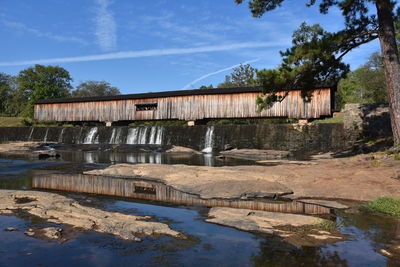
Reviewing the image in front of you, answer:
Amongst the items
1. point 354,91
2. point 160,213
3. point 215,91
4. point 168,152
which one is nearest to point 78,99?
point 215,91

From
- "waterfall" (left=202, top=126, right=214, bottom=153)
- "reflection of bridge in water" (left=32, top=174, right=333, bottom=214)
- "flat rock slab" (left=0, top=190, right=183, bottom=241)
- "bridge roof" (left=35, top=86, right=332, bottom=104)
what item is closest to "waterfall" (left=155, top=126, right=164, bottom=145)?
"waterfall" (left=202, top=126, right=214, bottom=153)

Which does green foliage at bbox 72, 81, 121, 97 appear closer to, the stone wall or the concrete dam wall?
the concrete dam wall

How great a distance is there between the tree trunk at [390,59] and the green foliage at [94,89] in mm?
84354

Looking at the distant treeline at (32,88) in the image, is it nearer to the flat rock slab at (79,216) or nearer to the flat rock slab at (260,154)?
the flat rock slab at (260,154)

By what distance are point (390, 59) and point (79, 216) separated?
1194 cm

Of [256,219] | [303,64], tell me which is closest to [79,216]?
[256,219]

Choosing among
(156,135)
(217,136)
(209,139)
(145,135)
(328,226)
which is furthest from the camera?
(145,135)

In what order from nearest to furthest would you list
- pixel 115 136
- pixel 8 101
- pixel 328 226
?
pixel 328 226 < pixel 115 136 < pixel 8 101

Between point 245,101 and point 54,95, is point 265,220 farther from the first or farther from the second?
point 54,95

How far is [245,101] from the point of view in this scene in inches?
1204

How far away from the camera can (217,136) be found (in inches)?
1011

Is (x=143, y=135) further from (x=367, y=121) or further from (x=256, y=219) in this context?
(x=256, y=219)

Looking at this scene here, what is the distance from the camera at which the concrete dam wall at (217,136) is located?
2153cm

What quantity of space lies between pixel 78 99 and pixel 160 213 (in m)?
36.9
